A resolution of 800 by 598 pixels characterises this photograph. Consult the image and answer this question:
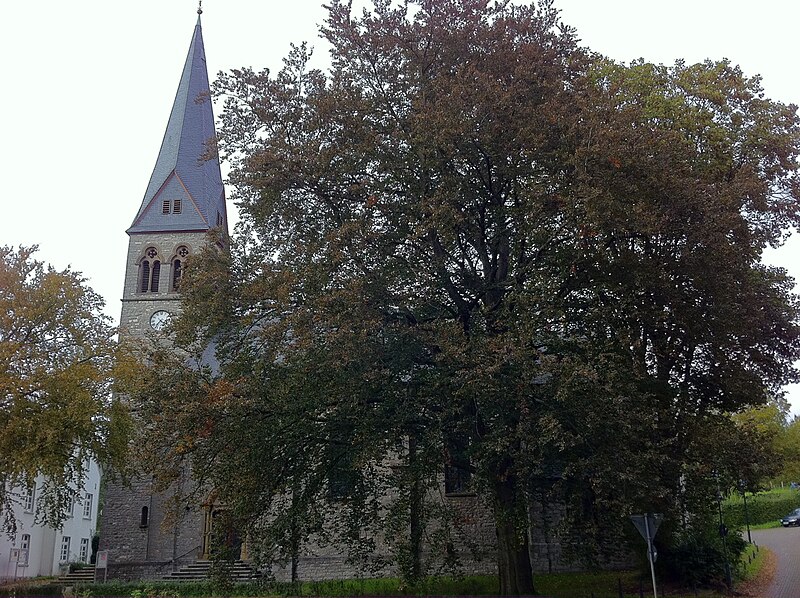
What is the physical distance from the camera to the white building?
108 ft

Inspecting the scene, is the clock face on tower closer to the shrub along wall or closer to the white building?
the white building

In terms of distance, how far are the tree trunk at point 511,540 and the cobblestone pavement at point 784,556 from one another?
7.25m

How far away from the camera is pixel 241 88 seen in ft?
58.7

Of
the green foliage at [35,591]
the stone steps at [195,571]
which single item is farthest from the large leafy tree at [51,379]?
the stone steps at [195,571]

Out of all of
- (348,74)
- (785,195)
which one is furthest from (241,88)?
(785,195)

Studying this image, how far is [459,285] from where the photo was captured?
18.5m

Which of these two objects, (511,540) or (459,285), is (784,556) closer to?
(511,540)

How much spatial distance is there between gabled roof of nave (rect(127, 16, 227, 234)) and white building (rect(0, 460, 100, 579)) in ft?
41.7

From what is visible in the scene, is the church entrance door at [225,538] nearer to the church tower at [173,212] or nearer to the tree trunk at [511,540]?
the tree trunk at [511,540]

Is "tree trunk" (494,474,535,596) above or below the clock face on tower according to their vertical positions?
below

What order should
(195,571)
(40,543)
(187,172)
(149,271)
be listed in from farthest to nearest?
(187,172) → (149,271) → (40,543) → (195,571)

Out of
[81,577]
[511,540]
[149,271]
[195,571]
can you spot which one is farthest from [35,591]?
[149,271]

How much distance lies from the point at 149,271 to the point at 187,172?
5.72 m

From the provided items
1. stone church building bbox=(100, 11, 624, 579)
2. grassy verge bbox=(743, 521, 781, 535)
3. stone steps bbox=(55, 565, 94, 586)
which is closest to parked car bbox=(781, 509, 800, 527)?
grassy verge bbox=(743, 521, 781, 535)
